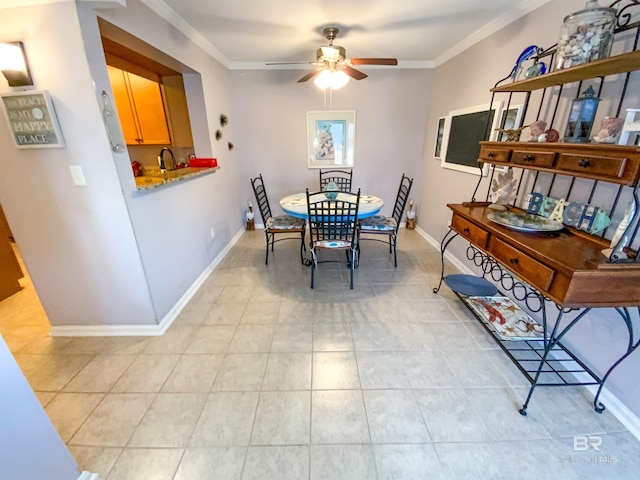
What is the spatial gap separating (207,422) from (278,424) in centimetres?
37

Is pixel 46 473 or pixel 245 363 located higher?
pixel 46 473

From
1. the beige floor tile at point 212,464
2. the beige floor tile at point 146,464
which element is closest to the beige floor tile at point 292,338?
the beige floor tile at point 212,464

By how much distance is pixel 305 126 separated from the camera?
3.79 m

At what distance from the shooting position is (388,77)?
3.57 metres

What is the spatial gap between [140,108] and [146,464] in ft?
10.8

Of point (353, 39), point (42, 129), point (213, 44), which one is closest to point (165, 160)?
point (213, 44)

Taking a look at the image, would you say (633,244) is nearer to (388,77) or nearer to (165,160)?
→ (388,77)

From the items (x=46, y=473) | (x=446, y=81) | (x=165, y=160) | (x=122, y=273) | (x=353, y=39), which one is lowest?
(x=46, y=473)

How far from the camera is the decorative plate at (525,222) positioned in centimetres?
151

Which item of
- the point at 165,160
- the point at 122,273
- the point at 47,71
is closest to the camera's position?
the point at 47,71

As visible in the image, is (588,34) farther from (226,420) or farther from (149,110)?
(149,110)

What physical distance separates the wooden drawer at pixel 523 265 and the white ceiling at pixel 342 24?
5.89ft

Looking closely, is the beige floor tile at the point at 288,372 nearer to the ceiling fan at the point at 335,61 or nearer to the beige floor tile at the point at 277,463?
the beige floor tile at the point at 277,463

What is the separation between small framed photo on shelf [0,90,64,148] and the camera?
1.46m
